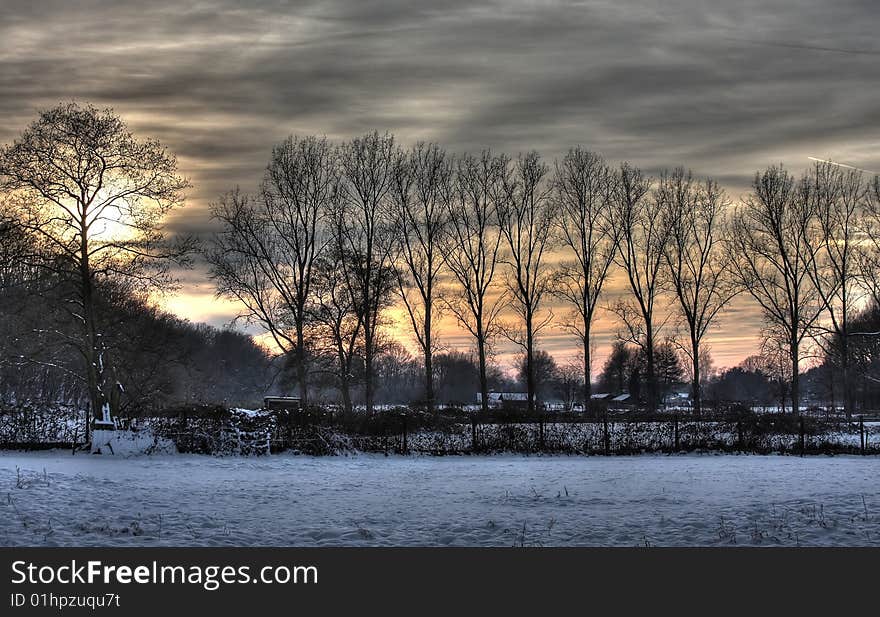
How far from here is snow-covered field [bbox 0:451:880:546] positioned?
13008 millimetres

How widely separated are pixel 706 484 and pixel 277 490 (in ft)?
35.3

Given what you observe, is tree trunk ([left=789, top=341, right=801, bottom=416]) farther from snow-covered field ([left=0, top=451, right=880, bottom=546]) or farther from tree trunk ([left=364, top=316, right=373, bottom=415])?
tree trunk ([left=364, top=316, right=373, bottom=415])

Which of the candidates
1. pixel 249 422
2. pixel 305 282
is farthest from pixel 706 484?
pixel 305 282

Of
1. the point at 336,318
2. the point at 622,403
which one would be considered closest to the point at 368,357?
the point at 336,318

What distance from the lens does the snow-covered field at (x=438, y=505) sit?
42.7 feet

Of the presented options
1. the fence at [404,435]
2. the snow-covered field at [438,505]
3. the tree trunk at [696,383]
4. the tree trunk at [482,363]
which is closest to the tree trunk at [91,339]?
the fence at [404,435]

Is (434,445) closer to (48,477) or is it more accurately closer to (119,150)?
(48,477)

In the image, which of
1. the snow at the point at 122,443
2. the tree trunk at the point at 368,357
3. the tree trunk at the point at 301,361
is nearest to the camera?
the snow at the point at 122,443

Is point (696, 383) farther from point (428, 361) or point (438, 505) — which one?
point (438, 505)

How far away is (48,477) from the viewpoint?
19250mm

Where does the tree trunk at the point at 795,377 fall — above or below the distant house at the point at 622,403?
above

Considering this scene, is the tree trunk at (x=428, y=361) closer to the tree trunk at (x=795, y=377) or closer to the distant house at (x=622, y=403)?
the tree trunk at (x=795, y=377)

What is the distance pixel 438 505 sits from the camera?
16500 mm

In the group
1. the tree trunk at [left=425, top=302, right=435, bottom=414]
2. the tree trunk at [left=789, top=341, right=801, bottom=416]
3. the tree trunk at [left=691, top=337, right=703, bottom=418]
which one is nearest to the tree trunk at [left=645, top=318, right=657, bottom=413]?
the tree trunk at [left=691, top=337, right=703, bottom=418]
